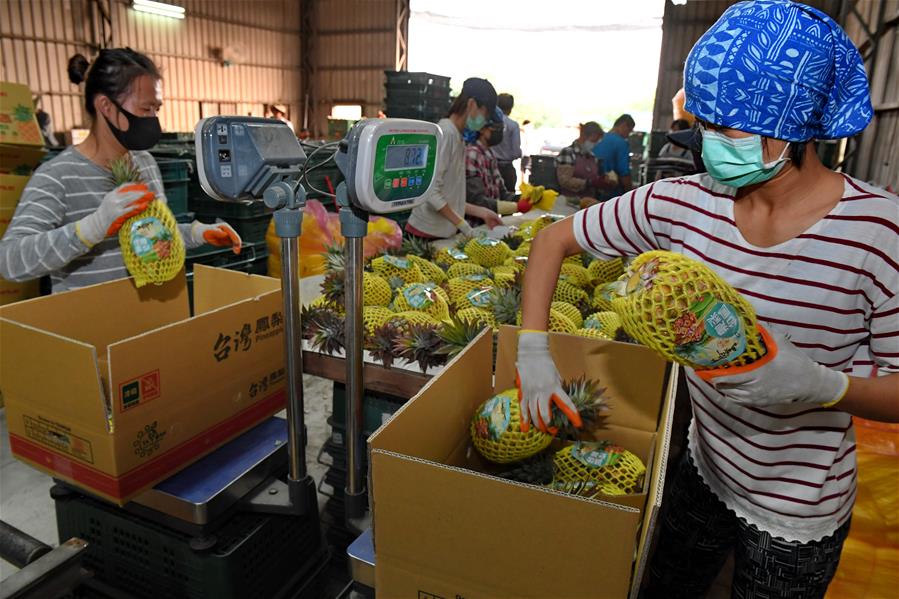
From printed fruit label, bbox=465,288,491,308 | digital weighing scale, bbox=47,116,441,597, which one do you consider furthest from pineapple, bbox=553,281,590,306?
digital weighing scale, bbox=47,116,441,597

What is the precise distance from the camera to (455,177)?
3547 millimetres

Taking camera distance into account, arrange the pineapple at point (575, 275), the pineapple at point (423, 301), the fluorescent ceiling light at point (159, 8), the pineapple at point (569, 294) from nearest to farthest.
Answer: the pineapple at point (423, 301)
the pineapple at point (569, 294)
the pineapple at point (575, 275)
the fluorescent ceiling light at point (159, 8)

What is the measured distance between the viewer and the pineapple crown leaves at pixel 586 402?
1439 mm

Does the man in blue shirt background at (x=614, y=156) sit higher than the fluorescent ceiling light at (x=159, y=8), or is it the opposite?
the fluorescent ceiling light at (x=159, y=8)

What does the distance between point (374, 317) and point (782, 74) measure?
4.43 ft

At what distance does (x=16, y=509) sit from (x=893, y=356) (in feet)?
10.3

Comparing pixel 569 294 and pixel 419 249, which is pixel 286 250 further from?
pixel 419 249

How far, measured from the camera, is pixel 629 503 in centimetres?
99

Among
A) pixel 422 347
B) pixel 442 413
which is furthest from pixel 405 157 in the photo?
pixel 422 347

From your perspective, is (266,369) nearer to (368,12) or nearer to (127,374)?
(127,374)

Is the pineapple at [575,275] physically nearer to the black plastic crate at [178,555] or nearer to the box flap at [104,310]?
the black plastic crate at [178,555]

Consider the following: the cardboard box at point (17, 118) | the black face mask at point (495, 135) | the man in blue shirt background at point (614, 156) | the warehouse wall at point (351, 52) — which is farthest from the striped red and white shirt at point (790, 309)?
the warehouse wall at point (351, 52)

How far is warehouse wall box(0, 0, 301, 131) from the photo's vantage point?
11.0m

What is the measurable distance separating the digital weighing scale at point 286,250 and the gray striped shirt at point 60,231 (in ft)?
2.36
